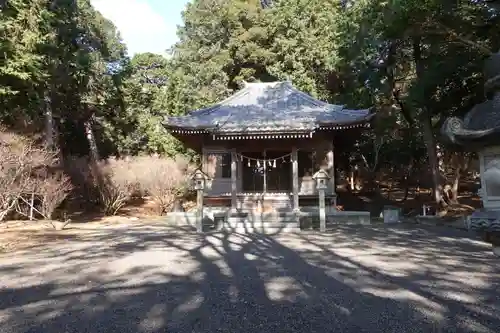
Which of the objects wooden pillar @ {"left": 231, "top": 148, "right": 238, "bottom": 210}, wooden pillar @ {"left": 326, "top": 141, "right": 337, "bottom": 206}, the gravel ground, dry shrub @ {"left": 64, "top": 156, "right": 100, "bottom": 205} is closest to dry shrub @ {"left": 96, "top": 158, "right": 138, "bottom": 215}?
dry shrub @ {"left": 64, "top": 156, "right": 100, "bottom": 205}

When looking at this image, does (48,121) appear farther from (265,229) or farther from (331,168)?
(331,168)

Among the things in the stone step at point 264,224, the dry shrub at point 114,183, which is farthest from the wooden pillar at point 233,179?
the dry shrub at point 114,183

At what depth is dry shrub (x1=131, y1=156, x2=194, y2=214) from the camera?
18.0 meters

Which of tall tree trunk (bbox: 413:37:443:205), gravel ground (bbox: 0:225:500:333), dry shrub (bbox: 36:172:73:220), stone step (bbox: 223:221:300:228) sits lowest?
gravel ground (bbox: 0:225:500:333)

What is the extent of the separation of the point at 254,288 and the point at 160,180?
45.8ft

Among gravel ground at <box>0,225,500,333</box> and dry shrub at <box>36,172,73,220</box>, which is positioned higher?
dry shrub at <box>36,172,73,220</box>

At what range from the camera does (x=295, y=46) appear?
72.7 feet

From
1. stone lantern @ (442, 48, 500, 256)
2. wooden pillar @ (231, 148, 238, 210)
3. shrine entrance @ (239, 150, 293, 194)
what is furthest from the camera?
shrine entrance @ (239, 150, 293, 194)

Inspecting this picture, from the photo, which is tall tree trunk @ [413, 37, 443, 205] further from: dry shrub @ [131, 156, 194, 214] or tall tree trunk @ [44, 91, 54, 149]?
tall tree trunk @ [44, 91, 54, 149]

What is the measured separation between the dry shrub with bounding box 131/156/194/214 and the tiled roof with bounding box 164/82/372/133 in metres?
3.95

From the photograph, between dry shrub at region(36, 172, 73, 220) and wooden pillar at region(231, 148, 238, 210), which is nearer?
dry shrub at region(36, 172, 73, 220)

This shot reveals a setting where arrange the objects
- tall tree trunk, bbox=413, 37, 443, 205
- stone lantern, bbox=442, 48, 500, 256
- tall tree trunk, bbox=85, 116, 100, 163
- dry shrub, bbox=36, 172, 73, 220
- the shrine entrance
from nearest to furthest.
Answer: stone lantern, bbox=442, 48, 500, 256, dry shrub, bbox=36, 172, 73, 220, tall tree trunk, bbox=413, 37, 443, 205, the shrine entrance, tall tree trunk, bbox=85, 116, 100, 163

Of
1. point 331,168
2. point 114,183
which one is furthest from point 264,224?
point 114,183

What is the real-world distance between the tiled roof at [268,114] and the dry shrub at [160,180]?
3949 millimetres
